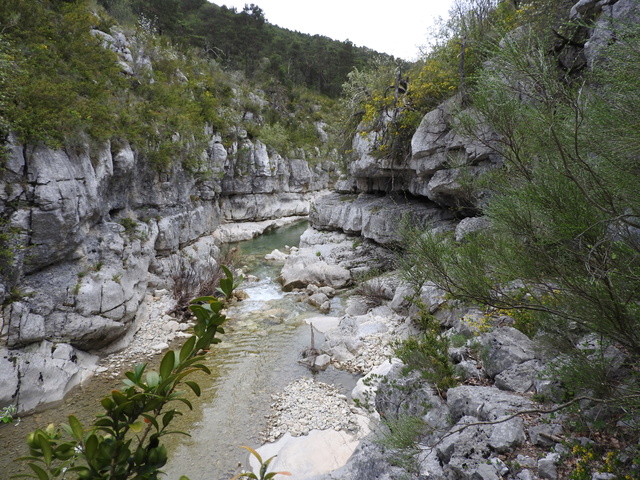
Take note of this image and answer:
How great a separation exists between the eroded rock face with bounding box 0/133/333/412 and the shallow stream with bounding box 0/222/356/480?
706mm

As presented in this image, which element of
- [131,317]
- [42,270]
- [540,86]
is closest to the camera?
[540,86]

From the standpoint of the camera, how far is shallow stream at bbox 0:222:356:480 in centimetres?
559

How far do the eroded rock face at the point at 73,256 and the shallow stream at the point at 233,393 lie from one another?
706mm

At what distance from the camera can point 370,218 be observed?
1576 cm

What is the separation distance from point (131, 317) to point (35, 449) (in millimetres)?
9562

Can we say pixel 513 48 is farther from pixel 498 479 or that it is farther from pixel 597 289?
pixel 498 479

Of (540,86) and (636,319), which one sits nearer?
(636,319)

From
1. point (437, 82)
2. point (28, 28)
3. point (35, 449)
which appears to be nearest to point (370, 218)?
point (437, 82)

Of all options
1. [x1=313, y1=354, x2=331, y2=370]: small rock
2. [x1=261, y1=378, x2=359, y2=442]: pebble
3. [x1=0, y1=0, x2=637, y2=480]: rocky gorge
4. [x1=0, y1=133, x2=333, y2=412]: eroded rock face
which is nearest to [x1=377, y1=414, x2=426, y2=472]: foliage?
[x1=0, y1=0, x2=637, y2=480]: rocky gorge

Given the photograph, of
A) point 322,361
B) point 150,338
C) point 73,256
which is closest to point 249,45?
point 73,256

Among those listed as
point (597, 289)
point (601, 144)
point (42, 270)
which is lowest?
point (42, 270)

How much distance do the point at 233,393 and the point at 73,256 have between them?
5530 mm

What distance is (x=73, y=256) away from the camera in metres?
8.55

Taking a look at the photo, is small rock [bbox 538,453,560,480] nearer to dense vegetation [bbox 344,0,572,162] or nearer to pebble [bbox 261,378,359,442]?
pebble [bbox 261,378,359,442]
